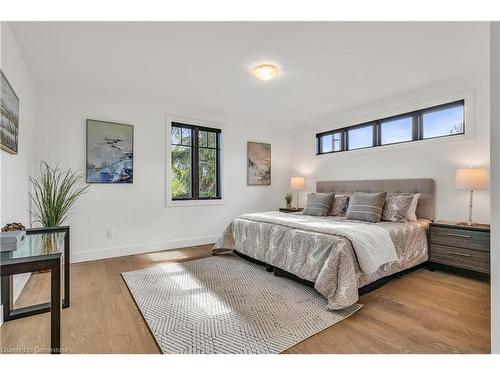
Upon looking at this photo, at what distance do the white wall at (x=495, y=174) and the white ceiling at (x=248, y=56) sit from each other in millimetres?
1050

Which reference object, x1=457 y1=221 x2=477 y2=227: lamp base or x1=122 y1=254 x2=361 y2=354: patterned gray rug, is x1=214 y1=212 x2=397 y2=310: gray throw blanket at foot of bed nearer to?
x1=122 y1=254 x2=361 y2=354: patterned gray rug

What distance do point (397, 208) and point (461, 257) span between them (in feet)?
2.69

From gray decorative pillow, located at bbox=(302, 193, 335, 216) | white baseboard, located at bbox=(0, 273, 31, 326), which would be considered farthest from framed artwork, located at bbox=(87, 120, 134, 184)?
gray decorative pillow, located at bbox=(302, 193, 335, 216)

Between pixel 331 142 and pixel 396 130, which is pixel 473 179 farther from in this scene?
pixel 331 142

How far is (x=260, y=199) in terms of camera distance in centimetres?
539

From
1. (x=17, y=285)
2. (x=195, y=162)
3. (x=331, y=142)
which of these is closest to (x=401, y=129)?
(x=331, y=142)

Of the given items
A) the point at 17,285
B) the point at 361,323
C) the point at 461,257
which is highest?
the point at 461,257

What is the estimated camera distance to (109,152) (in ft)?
12.2

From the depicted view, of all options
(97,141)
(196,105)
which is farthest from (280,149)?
(97,141)

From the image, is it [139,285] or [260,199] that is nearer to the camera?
[139,285]

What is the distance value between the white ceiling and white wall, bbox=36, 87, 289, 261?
0.35 m

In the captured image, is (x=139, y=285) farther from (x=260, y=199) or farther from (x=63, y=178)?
(x=260, y=199)
